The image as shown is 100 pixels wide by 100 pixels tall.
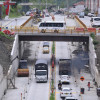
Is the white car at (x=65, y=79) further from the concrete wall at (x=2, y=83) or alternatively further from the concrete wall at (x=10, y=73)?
the concrete wall at (x=2, y=83)

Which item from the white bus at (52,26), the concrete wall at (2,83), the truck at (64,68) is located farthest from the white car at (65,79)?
the white bus at (52,26)

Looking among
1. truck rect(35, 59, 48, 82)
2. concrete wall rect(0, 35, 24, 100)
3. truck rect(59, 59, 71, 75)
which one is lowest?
truck rect(59, 59, 71, 75)

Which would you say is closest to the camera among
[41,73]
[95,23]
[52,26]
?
[41,73]

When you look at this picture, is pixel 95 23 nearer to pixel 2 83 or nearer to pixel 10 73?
pixel 10 73

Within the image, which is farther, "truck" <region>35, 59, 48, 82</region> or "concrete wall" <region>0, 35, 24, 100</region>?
"truck" <region>35, 59, 48, 82</region>

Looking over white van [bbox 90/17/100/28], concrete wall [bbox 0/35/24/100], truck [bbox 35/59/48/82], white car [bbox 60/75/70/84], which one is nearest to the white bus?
concrete wall [bbox 0/35/24/100]

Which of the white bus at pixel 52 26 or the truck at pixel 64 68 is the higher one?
the white bus at pixel 52 26

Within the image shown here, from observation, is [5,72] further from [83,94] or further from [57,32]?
[57,32]

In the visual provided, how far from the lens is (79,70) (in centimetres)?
6900

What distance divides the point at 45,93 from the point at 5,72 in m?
6.08

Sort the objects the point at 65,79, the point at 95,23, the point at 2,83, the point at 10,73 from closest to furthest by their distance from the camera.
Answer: the point at 2,83, the point at 10,73, the point at 65,79, the point at 95,23

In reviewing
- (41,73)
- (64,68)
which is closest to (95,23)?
(64,68)

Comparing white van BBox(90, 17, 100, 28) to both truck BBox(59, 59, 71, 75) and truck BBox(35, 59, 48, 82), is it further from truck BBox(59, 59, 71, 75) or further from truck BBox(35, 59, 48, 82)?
truck BBox(35, 59, 48, 82)

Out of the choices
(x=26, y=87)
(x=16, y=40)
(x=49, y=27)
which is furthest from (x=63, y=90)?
(x=49, y=27)
